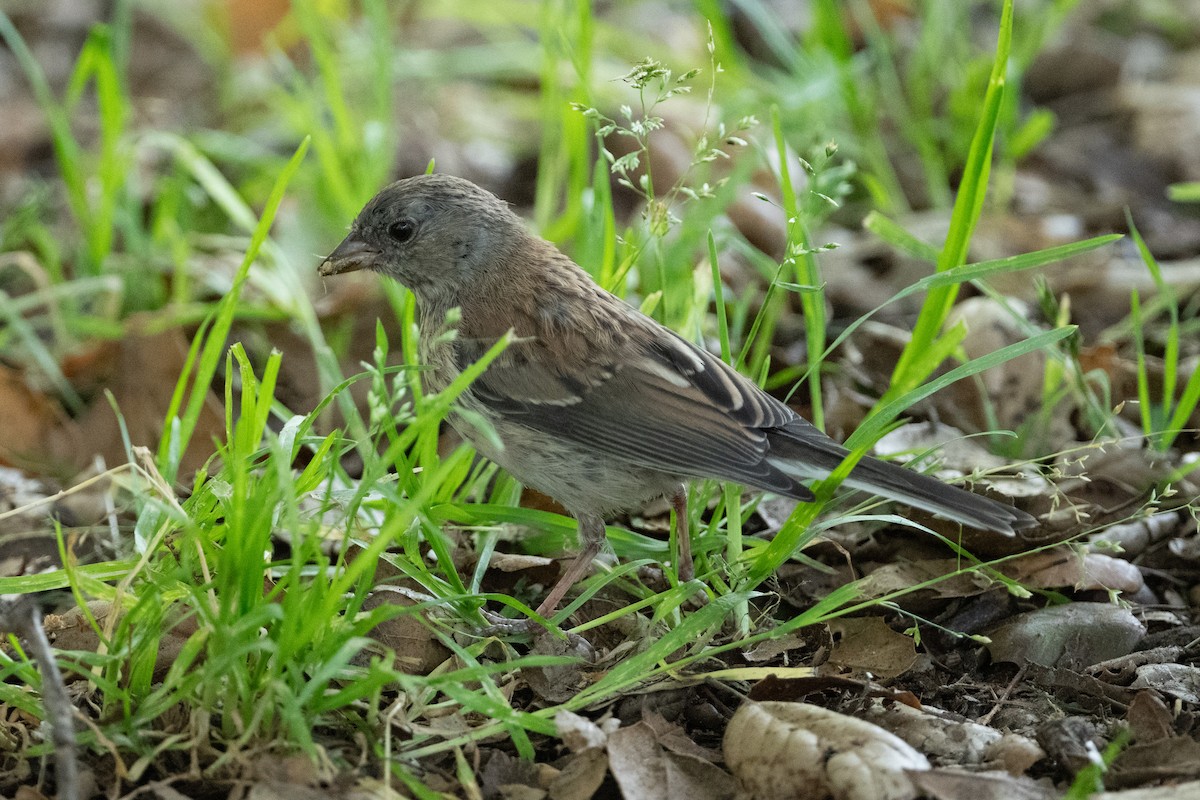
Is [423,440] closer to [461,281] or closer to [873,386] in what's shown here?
[461,281]

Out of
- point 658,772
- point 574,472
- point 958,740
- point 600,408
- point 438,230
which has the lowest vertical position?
point 658,772

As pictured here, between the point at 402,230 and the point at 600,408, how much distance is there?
0.83 meters

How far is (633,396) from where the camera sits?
10.3 ft

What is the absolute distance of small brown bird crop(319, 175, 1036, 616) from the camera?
3006 millimetres

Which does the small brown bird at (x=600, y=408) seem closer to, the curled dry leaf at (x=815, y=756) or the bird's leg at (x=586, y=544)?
the bird's leg at (x=586, y=544)

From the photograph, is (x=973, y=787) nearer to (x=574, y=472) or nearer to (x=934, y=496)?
(x=934, y=496)

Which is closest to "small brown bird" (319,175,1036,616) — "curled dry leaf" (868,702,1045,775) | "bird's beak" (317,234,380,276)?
"bird's beak" (317,234,380,276)

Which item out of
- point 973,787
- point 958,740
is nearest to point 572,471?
point 958,740

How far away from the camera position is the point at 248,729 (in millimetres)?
2398

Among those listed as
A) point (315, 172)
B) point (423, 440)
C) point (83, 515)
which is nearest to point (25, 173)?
point (315, 172)

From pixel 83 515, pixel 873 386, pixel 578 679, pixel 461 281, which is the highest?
pixel 461 281

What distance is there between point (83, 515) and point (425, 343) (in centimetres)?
124

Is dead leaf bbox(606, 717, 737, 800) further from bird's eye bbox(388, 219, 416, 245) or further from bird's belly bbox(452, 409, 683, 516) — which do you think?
bird's eye bbox(388, 219, 416, 245)

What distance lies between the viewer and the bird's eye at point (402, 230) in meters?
3.50
